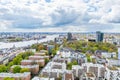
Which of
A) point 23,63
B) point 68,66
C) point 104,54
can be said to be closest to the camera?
point 68,66

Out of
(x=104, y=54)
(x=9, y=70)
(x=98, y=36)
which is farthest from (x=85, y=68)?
(x=98, y=36)

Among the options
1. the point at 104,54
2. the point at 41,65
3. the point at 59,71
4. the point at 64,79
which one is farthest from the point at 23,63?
the point at 104,54

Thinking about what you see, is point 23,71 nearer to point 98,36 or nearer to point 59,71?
point 59,71

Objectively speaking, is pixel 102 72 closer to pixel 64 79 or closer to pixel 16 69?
pixel 64 79

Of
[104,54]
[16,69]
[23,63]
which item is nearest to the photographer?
[16,69]

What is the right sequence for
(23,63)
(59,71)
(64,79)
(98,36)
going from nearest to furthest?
(64,79) < (59,71) < (23,63) < (98,36)

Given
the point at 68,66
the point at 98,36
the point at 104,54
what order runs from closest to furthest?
the point at 68,66
the point at 104,54
the point at 98,36

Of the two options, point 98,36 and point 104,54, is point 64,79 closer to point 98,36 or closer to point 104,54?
point 104,54

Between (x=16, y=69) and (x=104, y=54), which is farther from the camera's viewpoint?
(x=104, y=54)

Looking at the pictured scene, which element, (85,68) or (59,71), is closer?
(59,71)
